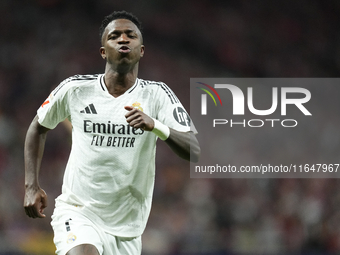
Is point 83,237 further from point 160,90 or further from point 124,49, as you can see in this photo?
point 124,49

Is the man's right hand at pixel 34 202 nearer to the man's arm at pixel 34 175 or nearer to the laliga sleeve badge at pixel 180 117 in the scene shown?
the man's arm at pixel 34 175

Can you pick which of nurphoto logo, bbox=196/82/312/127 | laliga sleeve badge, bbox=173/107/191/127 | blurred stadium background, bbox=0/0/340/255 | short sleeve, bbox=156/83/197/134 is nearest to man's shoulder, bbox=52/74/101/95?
short sleeve, bbox=156/83/197/134

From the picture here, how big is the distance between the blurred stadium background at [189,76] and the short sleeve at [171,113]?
4.63 meters

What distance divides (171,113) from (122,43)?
670 millimetres

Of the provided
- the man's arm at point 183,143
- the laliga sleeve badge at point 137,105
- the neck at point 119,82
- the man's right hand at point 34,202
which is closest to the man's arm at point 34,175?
the man's right hand at point 34,202

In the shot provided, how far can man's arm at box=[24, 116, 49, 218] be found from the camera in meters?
3.39

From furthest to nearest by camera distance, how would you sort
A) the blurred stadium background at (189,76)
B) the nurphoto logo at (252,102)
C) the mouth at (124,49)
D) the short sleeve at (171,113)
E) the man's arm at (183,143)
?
the nurphoto logo at (252,102), the blurred stadium background at (189,76), the mouth at (124,49), the short sleeve at (171,113), the man's arm at (183,143)

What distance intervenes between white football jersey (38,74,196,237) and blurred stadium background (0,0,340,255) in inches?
173

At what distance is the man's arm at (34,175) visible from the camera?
11.1 ft

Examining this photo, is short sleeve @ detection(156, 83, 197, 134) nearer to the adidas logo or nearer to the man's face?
the man's face

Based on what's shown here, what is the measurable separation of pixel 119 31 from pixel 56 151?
605cm

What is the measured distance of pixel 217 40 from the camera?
34.6 feet

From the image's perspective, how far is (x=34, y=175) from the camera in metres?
3.55

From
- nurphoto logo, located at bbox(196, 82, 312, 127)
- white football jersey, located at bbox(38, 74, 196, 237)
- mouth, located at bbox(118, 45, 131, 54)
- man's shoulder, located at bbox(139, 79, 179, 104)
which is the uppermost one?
nurphoto logo, located at bbox(196, 82, 312, 127)
